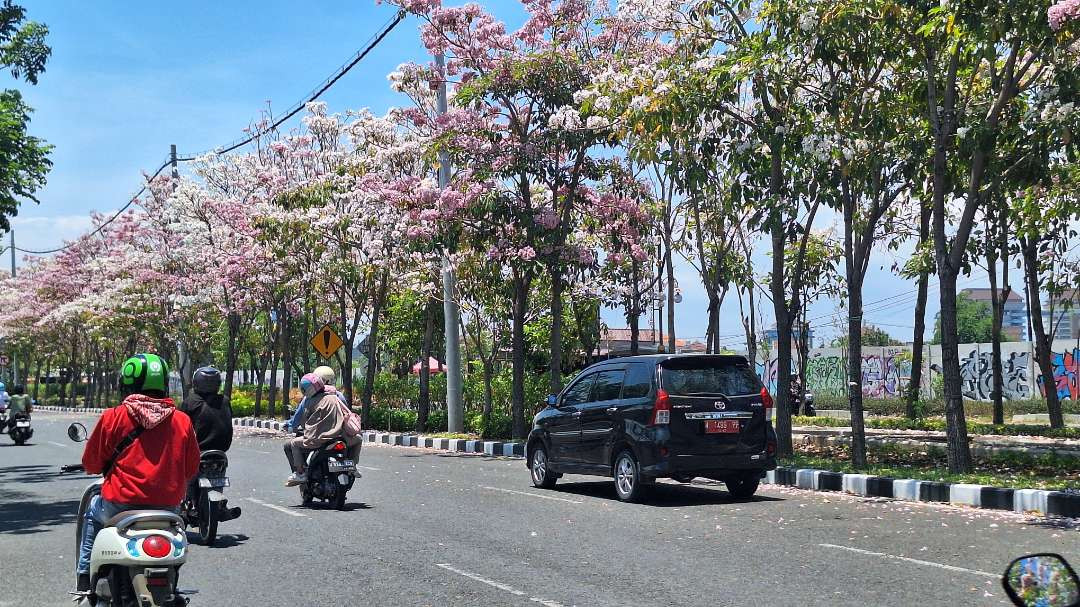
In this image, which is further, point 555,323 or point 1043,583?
point 555,323

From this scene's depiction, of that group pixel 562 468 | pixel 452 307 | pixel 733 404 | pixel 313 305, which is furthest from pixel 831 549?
pixel 313 305

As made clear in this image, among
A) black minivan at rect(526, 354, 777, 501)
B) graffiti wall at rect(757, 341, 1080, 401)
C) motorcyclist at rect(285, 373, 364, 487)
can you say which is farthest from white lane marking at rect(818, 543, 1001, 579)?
graffiti wall at rect(757, 341, 1080, 401)

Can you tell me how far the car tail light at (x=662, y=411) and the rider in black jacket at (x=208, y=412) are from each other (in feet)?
16.4

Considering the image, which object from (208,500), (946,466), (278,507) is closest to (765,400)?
(946,466)

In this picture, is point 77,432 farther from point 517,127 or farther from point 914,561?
point 517,127

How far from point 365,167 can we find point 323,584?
20.5 m

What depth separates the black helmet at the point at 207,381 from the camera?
10695 mm

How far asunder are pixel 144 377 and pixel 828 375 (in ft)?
145

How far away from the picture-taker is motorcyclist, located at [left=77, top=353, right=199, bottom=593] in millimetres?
6105

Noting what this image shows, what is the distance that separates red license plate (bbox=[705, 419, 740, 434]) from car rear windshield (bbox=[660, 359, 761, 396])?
33 cm

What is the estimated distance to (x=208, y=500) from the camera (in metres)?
10.3

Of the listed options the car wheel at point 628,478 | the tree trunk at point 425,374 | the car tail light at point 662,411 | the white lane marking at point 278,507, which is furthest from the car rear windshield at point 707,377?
the tree trunk at point 425,374

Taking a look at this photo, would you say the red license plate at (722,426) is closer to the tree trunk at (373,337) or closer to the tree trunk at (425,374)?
the tree trunk at (425,374)

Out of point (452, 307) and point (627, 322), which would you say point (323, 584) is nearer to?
point (452, 307)
